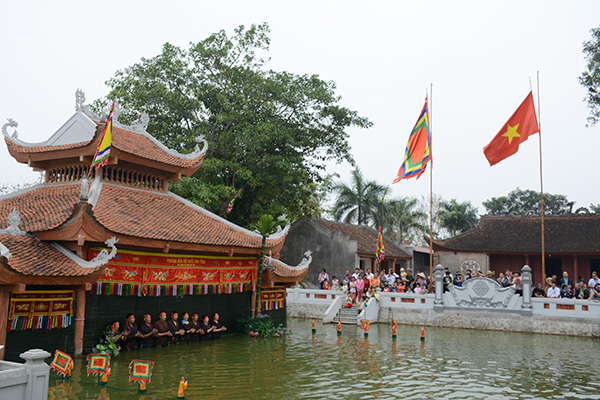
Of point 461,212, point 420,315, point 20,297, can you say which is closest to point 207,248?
point 20,297

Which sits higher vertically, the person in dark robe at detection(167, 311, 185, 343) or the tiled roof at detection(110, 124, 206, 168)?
the tiled roof at detection(110, 124, 206, 168)

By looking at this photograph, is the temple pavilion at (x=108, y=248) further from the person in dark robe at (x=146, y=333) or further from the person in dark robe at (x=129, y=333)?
the person in dark robe at (x=146, y=333)

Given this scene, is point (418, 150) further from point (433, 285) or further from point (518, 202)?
point (518, 202)

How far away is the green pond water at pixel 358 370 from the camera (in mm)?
10336

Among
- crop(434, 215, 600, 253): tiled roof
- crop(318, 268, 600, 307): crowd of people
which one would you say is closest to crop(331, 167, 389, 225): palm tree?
A: crop(434, 215, 600, 253): tiled roof

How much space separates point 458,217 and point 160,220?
1762 inches

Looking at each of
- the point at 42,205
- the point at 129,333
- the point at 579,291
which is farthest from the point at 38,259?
the point at 579,291

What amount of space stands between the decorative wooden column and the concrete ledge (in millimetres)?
14204

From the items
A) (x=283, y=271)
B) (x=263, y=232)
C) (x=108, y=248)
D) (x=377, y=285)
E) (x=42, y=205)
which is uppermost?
(x=42, y=205)

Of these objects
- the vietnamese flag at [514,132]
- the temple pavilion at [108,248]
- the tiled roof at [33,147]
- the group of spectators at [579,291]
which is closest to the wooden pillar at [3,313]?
the temple pavilion at [108,248]

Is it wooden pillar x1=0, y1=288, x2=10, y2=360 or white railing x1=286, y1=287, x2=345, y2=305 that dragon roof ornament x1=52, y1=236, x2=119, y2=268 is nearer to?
wooden pillar x1=0, y1=288, x2=10, y2=360

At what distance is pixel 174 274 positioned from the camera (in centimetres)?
1570

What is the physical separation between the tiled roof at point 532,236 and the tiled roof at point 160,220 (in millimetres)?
17366

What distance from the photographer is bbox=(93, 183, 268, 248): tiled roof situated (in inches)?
554
